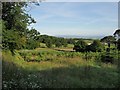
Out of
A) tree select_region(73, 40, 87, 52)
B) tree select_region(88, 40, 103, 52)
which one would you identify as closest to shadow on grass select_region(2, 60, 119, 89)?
tree select_region(88, 40, 103, 52)

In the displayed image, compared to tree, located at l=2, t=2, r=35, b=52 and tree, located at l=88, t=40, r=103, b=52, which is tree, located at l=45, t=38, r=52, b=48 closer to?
tree, located at l=88, t=40, r=103, b=52

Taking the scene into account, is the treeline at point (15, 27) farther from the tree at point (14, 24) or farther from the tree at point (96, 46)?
the tree at point (96, 46)

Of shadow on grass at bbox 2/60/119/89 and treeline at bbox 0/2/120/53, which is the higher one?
treeline at bbox 0/2/120/53

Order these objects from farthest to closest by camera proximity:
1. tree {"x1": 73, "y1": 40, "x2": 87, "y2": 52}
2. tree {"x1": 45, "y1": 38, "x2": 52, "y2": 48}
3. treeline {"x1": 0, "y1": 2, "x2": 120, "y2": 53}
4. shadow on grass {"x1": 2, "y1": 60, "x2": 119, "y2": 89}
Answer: tree {"x1": 73, "y1": 40, "x2": 87, "y2": 52} → tree {"x1": 45, "y1": 38, "x2": 52, "y2": 48} → treeline {"x1": 0, "y1": 2, "x2": 120, "y2": 53} → shadow on grass {"x1": 2, "y1": 60, "x2": 119, "y2": 89}

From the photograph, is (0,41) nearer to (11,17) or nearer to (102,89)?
(11,17)

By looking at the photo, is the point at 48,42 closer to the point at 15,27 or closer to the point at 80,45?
the point at 80,45

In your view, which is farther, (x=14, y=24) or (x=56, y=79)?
(x=14, y=24)

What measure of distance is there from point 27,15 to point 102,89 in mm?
9147

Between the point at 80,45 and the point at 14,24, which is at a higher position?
the point at 14,24

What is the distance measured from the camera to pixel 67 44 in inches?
1065

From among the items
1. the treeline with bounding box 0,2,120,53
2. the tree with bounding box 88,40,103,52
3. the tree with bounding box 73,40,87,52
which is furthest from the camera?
the tree with bounding box 73,40,87,52

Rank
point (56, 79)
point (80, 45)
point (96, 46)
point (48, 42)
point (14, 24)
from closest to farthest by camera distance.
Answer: point (56, 79)
point (14, 24)
point (48, 42)
point (96, 46)
point (80, 45)

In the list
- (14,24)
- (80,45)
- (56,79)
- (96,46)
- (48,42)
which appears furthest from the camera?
(80,45)

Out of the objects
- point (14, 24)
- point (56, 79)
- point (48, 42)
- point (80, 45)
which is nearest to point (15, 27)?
point (14, 24)
